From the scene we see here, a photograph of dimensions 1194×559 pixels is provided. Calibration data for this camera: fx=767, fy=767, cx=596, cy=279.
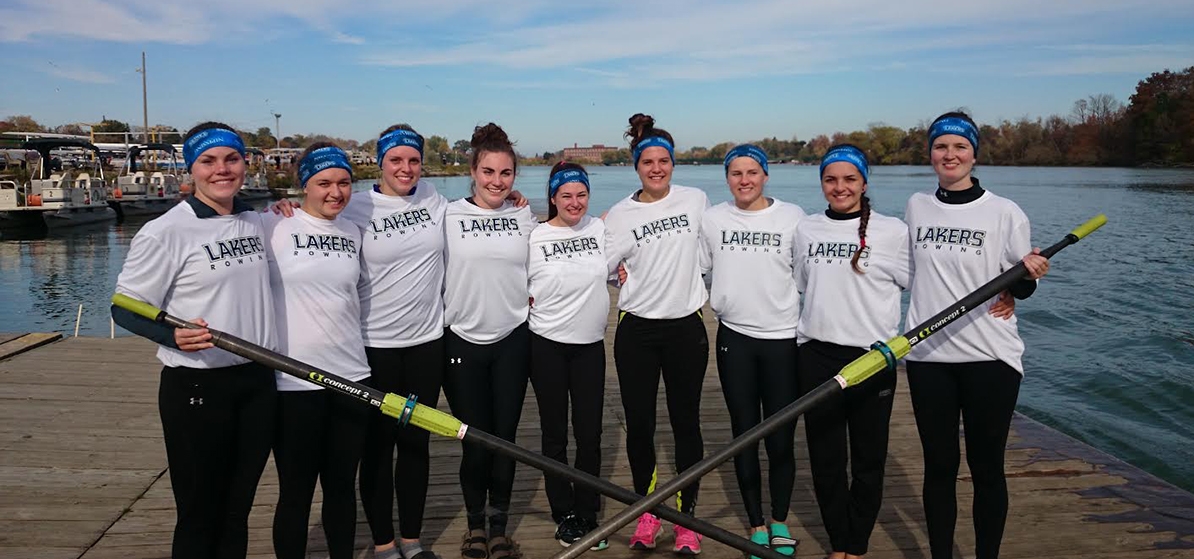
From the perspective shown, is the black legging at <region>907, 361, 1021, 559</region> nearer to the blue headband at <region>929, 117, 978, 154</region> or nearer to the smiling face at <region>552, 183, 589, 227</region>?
the blue headband at <region>929, 117, 978, 154</region>

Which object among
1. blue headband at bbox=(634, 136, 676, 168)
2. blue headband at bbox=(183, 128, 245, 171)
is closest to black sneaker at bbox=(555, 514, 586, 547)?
blue headband at bbox=(634, 136, 676, 168)

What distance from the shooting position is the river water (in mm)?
10844

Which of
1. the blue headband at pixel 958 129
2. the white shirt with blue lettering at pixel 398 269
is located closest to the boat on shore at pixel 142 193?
the white shirt with blue lettering at pixel 398 269

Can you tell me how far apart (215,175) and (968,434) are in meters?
3.34

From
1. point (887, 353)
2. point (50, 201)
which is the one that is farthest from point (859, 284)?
point (50, 201)

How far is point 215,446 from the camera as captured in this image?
2.91 metres

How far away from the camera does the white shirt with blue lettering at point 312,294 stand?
317 cm

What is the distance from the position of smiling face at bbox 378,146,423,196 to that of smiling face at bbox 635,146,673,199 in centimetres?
113

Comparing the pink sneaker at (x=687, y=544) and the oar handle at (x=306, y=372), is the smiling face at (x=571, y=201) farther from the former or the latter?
the pink sneaker at (x=687, y=544)

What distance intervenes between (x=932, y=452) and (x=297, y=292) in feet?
9.34

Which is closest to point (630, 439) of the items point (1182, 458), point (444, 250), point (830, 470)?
point (830, 470)

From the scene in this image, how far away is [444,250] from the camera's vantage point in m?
3.79

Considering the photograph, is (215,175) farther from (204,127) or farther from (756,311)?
(756,311)

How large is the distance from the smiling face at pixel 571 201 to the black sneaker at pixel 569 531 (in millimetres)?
1554
